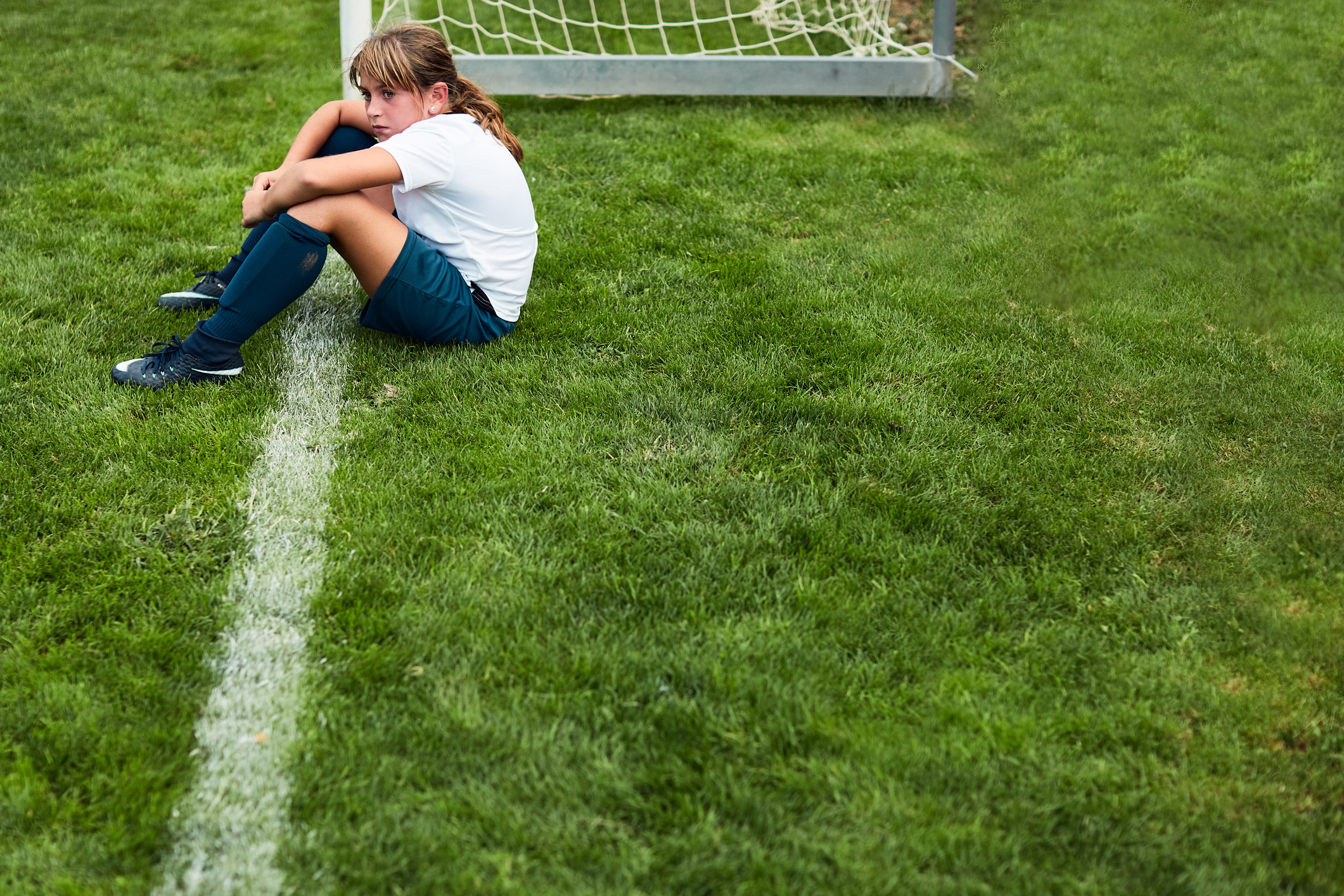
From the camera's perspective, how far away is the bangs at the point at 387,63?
2971 millimetres

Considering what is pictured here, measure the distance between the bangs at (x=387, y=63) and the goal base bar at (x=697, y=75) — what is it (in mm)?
2784

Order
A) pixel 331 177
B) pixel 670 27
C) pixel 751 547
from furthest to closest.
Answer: pixel 670 27
pixel 331 177
pixel 751 547

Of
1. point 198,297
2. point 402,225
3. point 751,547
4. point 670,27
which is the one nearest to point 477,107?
point 402,225

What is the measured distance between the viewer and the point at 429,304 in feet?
10.1

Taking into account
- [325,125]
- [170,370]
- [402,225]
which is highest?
[325,125]

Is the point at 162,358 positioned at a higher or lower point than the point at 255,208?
lower

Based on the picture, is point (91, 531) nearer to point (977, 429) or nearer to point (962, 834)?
point (962, 834)

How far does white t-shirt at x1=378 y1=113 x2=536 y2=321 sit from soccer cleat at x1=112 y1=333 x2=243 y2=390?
0.75m

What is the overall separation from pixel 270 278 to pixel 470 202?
0.65 metres

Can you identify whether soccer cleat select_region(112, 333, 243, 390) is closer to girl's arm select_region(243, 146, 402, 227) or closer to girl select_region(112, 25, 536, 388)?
girl select_region(112, 25, 536, 388)

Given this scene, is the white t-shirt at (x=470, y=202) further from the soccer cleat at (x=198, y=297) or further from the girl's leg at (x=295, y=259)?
the soccer cleat at (x=198, y=297)

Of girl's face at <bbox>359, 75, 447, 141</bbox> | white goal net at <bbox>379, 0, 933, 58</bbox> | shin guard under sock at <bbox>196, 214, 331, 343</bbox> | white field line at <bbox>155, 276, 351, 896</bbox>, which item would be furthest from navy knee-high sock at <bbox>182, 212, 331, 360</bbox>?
white goal net at <bbox>379, 0, 933, 58</bbox>

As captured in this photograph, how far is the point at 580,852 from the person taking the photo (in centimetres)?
168

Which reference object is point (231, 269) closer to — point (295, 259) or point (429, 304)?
point (295, 259)
